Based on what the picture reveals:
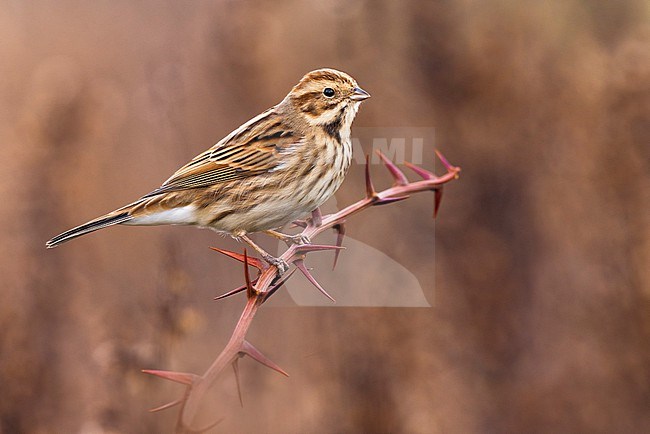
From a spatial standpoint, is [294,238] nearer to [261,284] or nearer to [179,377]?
[261,284]

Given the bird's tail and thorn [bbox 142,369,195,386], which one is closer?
thorn [bbox 142,369,195,386]

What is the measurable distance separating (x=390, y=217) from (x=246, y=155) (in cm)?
276

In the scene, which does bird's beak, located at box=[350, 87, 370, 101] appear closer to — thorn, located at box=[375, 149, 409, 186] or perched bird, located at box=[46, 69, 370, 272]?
perched bird, located at box=[46, 69, 370, 272]

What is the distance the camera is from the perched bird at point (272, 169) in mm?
2260

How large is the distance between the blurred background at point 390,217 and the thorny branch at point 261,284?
6.19ft

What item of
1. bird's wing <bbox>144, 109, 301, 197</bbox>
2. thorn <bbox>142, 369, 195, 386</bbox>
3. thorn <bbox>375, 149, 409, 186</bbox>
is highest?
bird's wing <bbox>144, 109, 301, 197</bbox>

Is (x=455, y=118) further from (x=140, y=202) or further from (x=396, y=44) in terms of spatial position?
(x=140, y=202)

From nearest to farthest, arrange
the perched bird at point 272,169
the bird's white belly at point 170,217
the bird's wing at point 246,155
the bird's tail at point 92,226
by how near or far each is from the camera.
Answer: the bird's tail at point 92,226
the bird's white belly at point 170,217
the perched bird at point 272,169
the bird's wing at point 246,155

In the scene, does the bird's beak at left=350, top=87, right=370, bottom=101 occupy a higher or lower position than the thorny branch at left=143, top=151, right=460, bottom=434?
higher

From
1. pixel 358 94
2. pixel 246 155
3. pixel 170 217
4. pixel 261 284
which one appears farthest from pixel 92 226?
pixel 358 94

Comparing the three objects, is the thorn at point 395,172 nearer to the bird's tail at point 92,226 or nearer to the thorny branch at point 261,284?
the thorny branch at point 261,284

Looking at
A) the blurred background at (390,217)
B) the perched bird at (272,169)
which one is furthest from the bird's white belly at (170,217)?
the blurred background at (390,217)

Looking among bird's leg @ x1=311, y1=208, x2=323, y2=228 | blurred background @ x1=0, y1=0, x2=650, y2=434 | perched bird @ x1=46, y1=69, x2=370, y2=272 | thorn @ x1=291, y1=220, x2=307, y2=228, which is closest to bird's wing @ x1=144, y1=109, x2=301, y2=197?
perched bird @ x1=46, y1=69, x2=370, y2=272

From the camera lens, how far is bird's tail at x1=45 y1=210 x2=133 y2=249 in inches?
71.7
